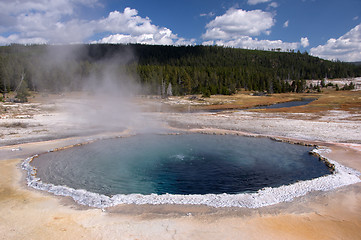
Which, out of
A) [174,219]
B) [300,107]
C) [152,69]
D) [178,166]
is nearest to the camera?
[174,219]

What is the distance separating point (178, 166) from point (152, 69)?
51.3m

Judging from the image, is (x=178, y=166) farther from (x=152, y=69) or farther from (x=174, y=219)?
(x=152, y=69)

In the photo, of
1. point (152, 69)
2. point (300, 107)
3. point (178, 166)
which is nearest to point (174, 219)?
point (178, 166)

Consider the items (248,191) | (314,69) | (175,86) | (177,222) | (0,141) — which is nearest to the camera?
(177,222)

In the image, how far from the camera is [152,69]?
58.9 m

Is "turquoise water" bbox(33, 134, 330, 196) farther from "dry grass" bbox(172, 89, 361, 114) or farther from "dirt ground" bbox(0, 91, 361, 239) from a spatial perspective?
"dry grass" bbox(172, 89, 361, 114)

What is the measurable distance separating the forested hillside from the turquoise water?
296 inches

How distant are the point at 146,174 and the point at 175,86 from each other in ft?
148

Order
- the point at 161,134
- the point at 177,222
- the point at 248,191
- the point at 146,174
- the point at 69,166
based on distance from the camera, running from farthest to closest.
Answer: the point at 161,134
the point at 69,166
the point at 146,174
the point at 248,191
the point at 177,222

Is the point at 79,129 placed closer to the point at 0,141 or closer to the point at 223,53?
the point at 0,141

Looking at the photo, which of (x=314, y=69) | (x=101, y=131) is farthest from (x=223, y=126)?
(x=314, y=69)

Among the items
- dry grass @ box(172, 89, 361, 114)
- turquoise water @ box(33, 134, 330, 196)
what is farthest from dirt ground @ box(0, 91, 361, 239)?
dry grass @ box(172, 89, 361, 114)

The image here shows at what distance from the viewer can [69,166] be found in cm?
949

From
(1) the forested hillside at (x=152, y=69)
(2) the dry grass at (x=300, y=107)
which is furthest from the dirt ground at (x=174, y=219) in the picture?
(2) the dry grass at (x=300, y=107)
